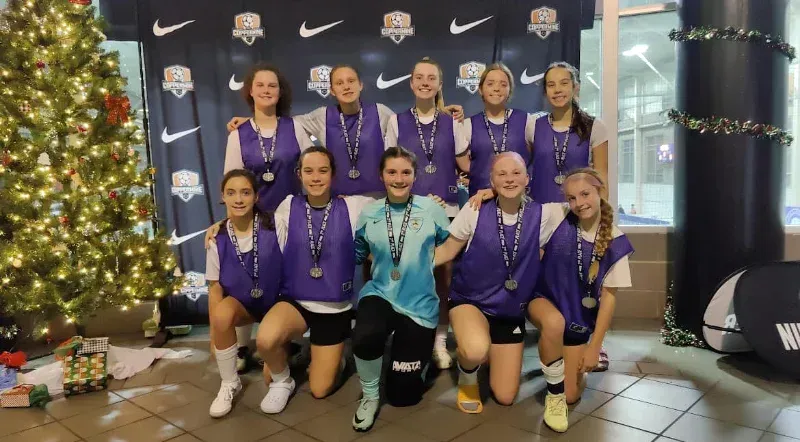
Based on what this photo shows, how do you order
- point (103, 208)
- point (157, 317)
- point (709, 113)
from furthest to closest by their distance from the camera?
point (157, 317)
point (103, 208)
point (709, 113)

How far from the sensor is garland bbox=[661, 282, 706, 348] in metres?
3.68

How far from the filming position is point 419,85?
313 centimetres

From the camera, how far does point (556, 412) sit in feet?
8.49

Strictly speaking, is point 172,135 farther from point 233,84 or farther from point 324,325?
point 324,325

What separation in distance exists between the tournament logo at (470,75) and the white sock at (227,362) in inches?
103

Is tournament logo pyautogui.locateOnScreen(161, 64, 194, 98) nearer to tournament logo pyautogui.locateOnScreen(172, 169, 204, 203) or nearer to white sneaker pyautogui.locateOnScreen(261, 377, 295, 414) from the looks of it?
tournament logo pyautogui.locateOnScreen(172, 169, 204, 203)

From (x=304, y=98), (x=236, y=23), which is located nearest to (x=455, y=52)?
(x=304, y=98)

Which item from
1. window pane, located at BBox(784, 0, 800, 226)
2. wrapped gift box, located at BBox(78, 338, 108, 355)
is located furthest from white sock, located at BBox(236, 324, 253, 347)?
window pane, located at BBox(784, 0, 800, 226)

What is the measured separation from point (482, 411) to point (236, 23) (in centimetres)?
337

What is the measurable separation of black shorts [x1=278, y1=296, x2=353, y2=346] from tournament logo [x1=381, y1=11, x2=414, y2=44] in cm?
235

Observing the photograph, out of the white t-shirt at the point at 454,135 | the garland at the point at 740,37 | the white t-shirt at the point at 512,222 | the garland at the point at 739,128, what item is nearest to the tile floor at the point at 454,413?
the white t-shirt at the point at 512,222

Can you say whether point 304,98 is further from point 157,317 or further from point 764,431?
point 764,431

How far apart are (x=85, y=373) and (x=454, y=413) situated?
208 centimetres

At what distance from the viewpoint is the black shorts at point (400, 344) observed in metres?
2.76
